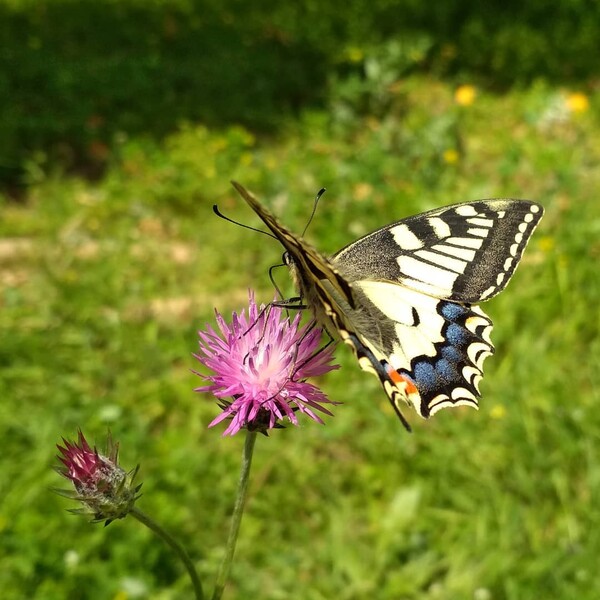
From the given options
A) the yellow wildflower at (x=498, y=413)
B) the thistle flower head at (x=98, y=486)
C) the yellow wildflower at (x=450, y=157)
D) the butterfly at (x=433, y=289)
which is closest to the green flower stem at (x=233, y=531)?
the thistle flower head at (x=98, y=486)

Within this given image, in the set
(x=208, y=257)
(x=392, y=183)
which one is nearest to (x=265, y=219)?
(x=208, y=257)

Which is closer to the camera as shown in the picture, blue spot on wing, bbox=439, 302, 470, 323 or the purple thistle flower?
the purple thistle flower

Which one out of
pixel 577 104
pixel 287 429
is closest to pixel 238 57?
pixel 577 104

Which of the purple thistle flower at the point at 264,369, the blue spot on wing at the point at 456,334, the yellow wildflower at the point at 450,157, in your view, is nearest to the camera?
the purple thistle flower at the point at 264,369

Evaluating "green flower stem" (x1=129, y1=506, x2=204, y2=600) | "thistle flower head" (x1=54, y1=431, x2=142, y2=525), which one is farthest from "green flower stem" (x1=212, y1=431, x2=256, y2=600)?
"thistle flower head" (x1=54, y1=431, x2=142, y2=525)

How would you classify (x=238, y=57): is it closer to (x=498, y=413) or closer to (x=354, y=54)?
(x=354, y=54)

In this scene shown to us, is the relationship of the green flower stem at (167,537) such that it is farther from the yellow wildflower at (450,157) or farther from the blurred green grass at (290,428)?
the yellow wildflower at (450,157)

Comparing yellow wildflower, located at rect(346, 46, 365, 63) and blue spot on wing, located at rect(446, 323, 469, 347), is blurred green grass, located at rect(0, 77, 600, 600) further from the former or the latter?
yellow wildflower, located at rect(346, 46, 365, 63)
